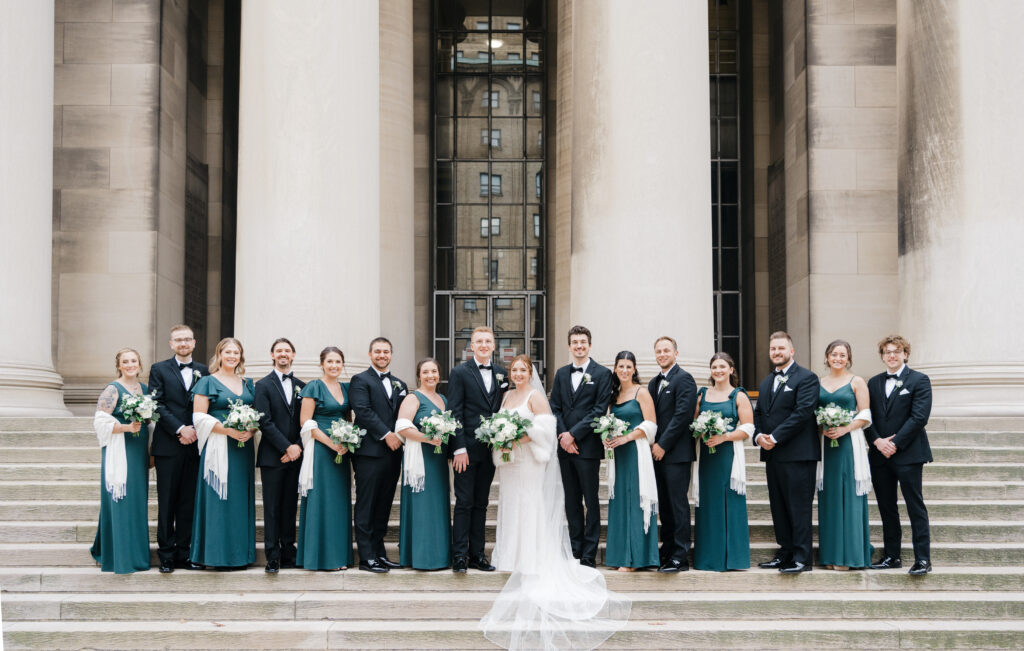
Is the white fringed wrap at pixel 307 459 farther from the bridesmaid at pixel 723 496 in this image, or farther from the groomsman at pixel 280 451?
the bridesmaid at pixel 723 496

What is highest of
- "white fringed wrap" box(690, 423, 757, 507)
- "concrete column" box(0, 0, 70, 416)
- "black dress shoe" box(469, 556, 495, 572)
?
"concrete column" box(0, 0, 70, 416)

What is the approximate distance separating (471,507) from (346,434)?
1.59 meters

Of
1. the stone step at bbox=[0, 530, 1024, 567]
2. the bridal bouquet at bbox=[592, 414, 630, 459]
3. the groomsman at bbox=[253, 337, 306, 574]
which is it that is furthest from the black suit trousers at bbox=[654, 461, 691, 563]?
the groomsman at bbox=[253, 337, 306, 574]

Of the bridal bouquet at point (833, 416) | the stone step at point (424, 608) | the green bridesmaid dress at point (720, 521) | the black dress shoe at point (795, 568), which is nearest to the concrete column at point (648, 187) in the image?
the green bridesmaid dress at point (720, 521)

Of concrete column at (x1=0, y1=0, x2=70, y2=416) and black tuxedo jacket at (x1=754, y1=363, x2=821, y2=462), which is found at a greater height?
concrete column at (x1=0, y1=0, x2=70, y2=416)

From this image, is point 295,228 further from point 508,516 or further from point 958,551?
point 958,551

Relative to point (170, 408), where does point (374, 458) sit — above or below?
below

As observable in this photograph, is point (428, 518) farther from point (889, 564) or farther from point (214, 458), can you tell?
point (889, 564)

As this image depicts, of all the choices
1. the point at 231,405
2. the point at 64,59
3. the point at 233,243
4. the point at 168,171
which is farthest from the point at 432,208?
the point at 231,405

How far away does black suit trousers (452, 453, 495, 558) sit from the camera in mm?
10383

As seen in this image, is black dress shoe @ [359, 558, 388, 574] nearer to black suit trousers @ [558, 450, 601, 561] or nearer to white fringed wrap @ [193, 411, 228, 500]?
white fringed wrap @ [193, 411, 228, 500]

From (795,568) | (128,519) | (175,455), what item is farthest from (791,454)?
(128,519)

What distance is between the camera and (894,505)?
34.2 feet

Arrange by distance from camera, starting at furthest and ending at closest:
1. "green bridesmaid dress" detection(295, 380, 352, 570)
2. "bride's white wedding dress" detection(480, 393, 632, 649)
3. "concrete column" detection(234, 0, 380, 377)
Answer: "concrete column" detection(234, 0, 380, 377)
"green bridesmaid dress" detection(295, 380, 352, 570)
"bride's white wedding dress" detection(480, 393, 632, 649)
